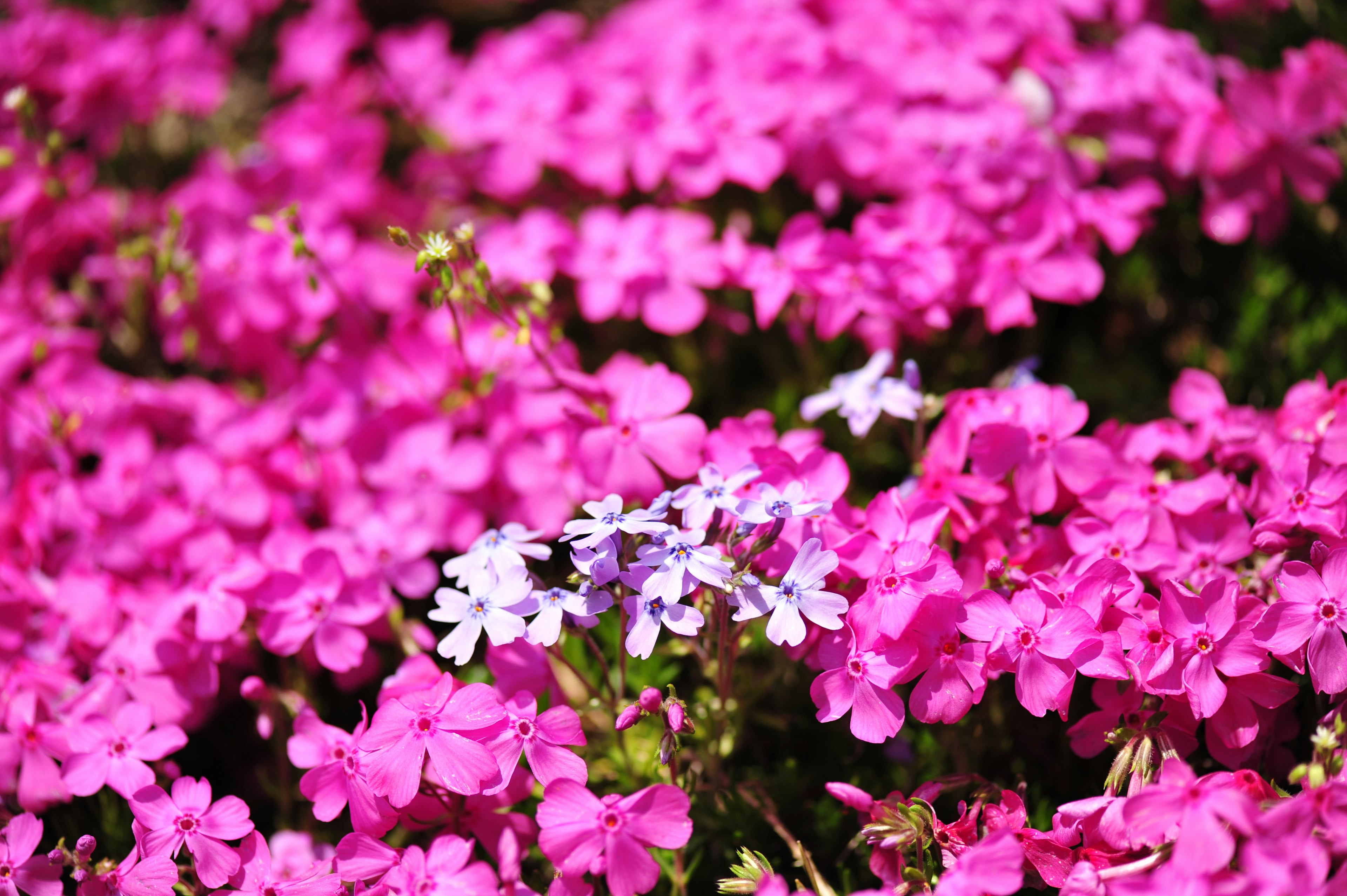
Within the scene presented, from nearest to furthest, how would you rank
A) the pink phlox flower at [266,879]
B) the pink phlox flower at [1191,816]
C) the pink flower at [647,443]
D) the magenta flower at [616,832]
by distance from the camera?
the pink phlox flower at [1191,816], the magenta flower at [616,832], the pink phlox flower at [266,879], the pink flower at [647,443]

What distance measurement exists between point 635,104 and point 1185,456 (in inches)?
70.5

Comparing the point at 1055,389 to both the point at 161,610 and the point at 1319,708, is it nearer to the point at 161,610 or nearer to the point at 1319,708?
the point at 1319,708

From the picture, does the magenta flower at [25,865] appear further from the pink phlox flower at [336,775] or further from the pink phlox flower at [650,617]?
the pink phlox flower at [650,617]

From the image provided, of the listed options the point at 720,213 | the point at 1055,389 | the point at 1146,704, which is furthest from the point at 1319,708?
the point at 720,213

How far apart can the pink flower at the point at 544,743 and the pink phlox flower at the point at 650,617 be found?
0.19 meters

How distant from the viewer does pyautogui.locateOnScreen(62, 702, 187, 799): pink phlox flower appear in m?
1.80

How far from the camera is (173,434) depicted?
8.44 feet

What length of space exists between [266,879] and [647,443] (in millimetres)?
1057

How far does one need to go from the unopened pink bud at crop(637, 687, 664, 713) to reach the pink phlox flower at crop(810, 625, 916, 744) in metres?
0.25

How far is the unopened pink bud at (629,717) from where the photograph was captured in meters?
1.55

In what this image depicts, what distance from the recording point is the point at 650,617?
1563 millimetres

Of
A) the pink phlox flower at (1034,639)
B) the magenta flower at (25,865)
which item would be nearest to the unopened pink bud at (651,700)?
the pink phlox flower at (1034,639)

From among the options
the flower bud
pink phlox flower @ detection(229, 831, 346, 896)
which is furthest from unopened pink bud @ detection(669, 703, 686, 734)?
pink phlox flower @ detection(229, 831, 346, 896)

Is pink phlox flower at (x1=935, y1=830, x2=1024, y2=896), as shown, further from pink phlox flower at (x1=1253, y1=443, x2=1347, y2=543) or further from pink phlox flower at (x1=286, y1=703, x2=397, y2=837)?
pink phlox flower at (x1=286, y1=703, x2=397, y2=837)
